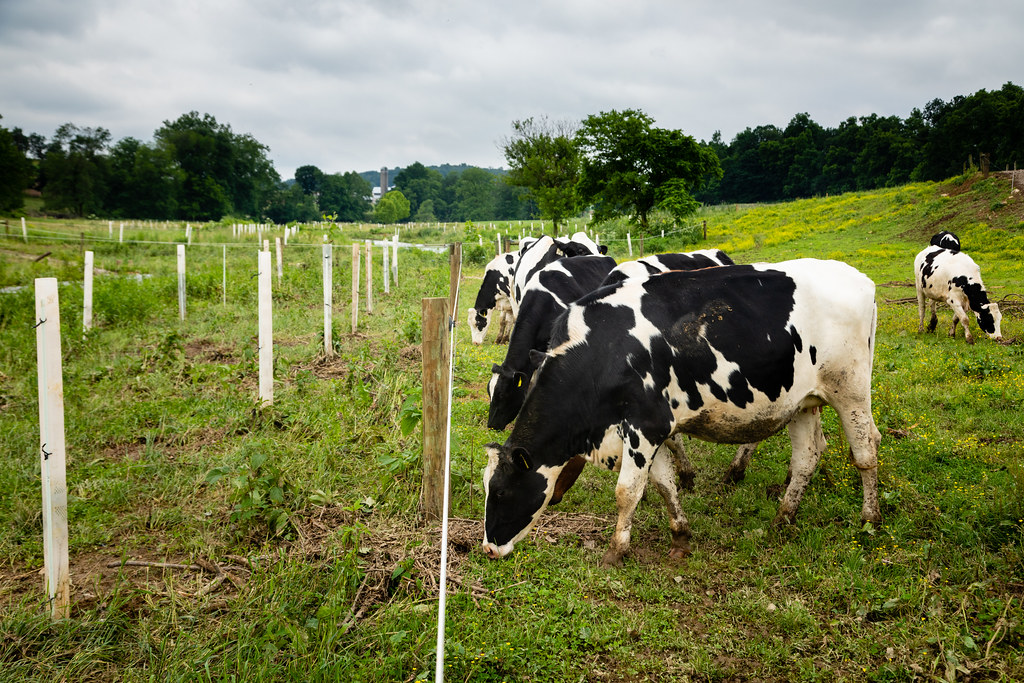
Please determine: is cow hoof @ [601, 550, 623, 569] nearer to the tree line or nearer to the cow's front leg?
the cow's front leg

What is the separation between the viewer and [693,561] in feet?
14.2

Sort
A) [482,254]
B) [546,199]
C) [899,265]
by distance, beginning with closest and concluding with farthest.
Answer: [899,265]
[482,254]
[546,199]

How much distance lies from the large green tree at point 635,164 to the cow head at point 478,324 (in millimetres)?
24134

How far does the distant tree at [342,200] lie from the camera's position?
115 meters

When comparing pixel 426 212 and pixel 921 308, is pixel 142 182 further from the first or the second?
pixel 921 308

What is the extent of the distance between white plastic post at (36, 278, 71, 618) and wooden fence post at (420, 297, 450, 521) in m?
2.27

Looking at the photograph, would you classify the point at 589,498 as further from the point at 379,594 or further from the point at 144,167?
the point at 144,167

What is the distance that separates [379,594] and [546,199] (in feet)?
133

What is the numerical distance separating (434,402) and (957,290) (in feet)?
34.7

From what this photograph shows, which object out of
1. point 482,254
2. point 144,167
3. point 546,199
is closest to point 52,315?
point 482,254

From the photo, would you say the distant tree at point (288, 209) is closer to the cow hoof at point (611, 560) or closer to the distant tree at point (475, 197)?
the distant tree at point (475, 197)

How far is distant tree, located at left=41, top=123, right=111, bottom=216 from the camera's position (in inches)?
2564

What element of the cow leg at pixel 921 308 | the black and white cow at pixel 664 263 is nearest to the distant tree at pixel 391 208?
the cow leg at pixel 921 308

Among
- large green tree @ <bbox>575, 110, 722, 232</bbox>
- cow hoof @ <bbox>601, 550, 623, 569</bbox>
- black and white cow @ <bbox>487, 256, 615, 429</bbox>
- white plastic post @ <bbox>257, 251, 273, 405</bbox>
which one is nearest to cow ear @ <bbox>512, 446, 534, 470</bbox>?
cow hoof @ <bbox>601, 550, 623, 569</bbox>
